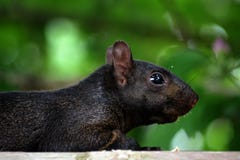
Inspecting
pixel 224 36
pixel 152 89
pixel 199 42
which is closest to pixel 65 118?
pixel 152 89

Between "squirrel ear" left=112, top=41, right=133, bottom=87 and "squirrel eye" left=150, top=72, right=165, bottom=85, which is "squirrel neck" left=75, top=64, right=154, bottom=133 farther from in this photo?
"squirrel eye" left=150, top=72, right=165, bottom=85

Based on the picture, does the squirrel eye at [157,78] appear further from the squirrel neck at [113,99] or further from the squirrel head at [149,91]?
the squirrel neck at [113,99]

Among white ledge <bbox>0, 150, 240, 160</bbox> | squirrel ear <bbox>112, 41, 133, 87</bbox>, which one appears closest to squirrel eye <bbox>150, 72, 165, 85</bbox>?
squirrel ear <bbox>112, 41, 133, 87</bbox>

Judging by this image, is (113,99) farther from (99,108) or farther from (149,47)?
(149,47)

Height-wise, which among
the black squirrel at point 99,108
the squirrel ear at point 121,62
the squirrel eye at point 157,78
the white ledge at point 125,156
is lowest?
the white ledge at point 125,156

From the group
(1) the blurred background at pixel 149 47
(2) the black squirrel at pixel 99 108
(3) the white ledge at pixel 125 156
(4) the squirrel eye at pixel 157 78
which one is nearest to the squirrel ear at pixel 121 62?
(2) the black squirrel at pixel 99 108

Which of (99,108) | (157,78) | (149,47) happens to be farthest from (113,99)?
(149,47)

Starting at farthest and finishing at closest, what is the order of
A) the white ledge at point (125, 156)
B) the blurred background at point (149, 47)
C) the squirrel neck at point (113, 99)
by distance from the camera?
the blurred background at point (149, 47) < the squirrel neck at point (113, 99) < the white ledge at point (125, 156)
